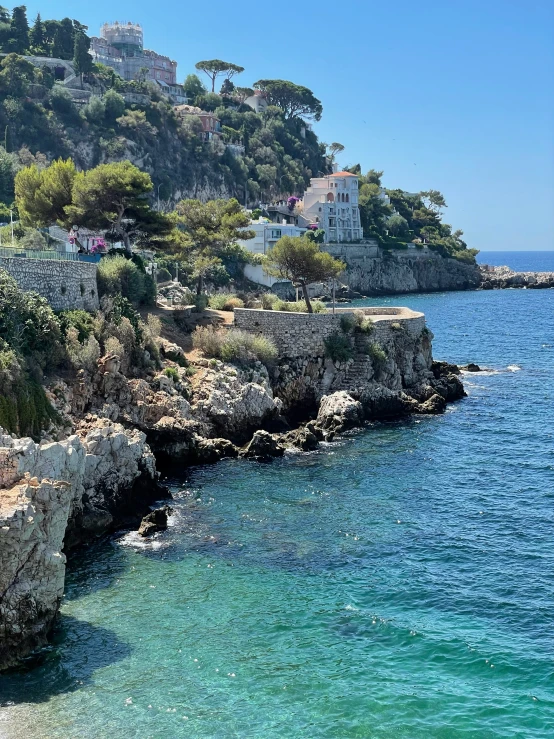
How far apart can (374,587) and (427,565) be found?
7.38ft

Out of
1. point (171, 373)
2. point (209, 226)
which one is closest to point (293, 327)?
point (171, 373)

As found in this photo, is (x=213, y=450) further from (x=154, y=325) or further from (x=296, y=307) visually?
(x=296, y=307)

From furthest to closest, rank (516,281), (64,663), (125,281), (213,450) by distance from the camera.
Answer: (516,281) < (125,281) < (213,450) < (64,663)

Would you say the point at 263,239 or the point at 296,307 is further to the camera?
the point at 263,239

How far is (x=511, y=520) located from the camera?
2628cm

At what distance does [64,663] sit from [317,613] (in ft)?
19.7

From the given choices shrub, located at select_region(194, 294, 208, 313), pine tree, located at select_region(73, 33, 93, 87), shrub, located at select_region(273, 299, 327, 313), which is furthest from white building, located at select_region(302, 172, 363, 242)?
shrub, located at select_region(194, 294, 208, 313)

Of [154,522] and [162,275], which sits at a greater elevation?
[162,275]

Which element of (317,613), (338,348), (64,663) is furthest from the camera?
(338,348)

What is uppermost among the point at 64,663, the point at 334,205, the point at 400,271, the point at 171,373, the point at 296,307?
the point at 334,205

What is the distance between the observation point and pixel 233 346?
3772 cm

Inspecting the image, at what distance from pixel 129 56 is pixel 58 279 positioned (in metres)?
149

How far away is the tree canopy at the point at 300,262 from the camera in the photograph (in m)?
47.7

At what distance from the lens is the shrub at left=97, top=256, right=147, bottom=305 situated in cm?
3653
